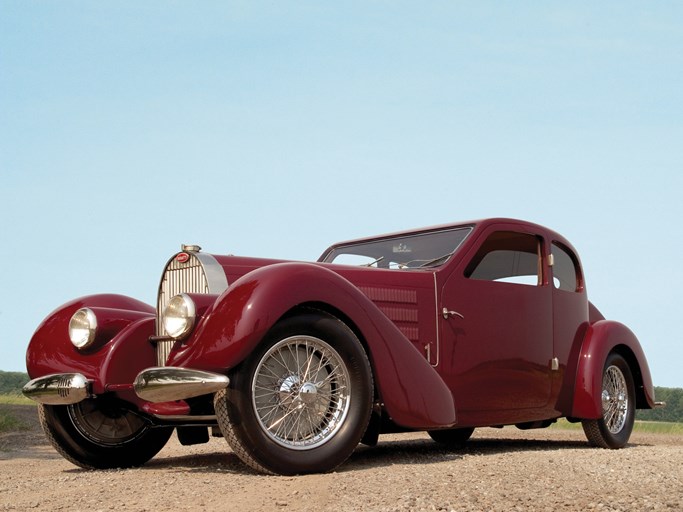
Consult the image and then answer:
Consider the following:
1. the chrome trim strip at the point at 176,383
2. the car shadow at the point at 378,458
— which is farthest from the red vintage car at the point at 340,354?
the car shadow at the point at 378,458

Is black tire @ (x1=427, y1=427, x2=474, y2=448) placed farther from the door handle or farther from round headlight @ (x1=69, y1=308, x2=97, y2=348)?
round headlight @ (x1=69, y1=308, x2=97, y2=348)

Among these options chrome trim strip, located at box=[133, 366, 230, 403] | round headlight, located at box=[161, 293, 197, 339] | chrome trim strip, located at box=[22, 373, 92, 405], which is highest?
round headlight, located at box=[161, 293, 197, 339]

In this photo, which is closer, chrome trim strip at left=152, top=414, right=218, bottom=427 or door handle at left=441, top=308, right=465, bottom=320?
chrome trim strip at left=152, top=414, right=218, bottom=427

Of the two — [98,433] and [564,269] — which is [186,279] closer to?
[98,433]

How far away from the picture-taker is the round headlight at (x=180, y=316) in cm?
542

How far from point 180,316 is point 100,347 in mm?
1182

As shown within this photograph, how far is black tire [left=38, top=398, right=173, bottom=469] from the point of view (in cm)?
646

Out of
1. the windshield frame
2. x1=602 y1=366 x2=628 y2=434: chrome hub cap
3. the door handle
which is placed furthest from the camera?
x1=602 y1=366 x2=628 y2=434: chrome hub cap

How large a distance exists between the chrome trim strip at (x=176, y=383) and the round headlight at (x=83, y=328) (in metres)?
1.31

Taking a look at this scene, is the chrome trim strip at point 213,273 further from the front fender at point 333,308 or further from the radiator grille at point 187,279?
the front fender at point 333,308

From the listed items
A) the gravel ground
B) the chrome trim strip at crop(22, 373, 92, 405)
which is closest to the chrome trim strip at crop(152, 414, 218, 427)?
the gravel ground

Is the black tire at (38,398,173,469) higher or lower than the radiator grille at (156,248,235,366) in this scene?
lower

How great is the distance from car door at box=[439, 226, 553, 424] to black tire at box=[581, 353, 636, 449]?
2.86 ft

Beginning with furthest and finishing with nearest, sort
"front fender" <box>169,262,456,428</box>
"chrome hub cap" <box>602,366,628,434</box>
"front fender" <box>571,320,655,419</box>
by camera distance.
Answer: "chrome hub cap" <box>602,366,628,434</box> → "front fender" <box>571,320,655,419</box> → "front fender" <box>169,262,456,428</box>
